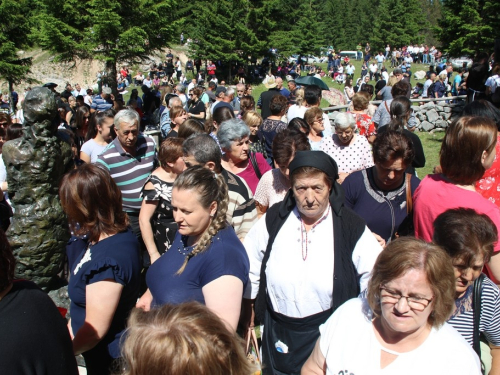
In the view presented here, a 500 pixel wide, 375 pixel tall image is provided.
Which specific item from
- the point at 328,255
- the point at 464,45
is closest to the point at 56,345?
the point at 328,255

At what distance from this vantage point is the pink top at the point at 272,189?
3.71m

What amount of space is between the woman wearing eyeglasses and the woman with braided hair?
579 millimetres

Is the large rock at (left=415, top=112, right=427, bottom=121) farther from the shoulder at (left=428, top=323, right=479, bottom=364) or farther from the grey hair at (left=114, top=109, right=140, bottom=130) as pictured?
the shoulder at (left=428, top=323, right=479, bottom=364)

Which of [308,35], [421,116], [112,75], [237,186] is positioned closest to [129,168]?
[237,186]

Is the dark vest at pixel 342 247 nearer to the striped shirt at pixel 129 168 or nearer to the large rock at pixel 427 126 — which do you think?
the striped shirt at pixel 129 168

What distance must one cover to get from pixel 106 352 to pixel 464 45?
32.2 m

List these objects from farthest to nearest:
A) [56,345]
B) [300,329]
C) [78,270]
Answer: [300,329], [78,270], [56,345]

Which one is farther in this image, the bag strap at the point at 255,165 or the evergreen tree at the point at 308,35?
the evergreen tree at the point at 308,35

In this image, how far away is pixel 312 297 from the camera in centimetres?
247

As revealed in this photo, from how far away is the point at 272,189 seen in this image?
3750 millimetres

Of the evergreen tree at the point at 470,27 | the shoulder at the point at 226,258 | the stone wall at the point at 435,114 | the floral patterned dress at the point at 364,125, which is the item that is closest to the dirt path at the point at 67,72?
the evergreen tree at the point at 470,27

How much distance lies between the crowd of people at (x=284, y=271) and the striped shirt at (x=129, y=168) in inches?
24.0

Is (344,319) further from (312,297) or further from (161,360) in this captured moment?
(161,360)

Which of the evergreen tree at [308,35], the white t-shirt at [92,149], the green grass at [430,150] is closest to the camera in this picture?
the white t-shirt at [92,149]
